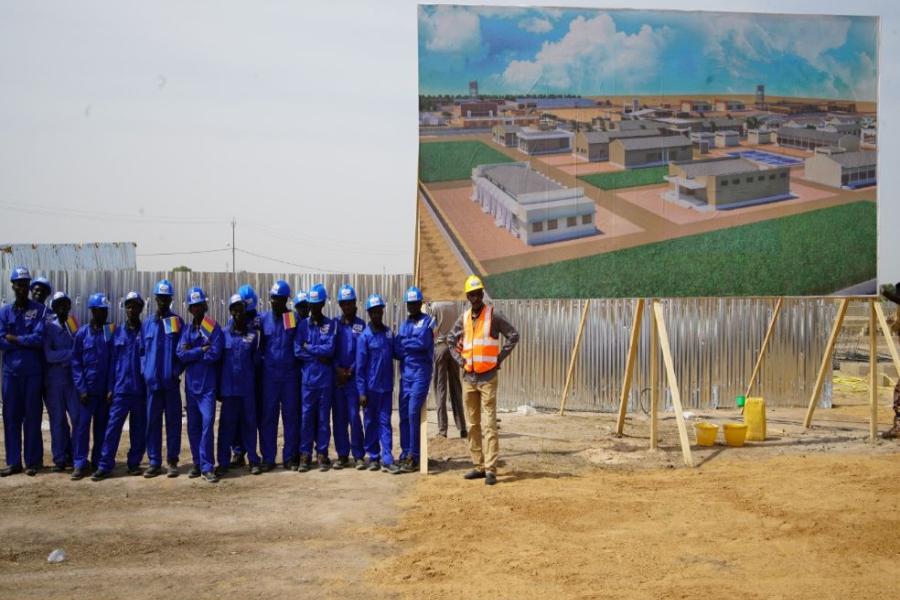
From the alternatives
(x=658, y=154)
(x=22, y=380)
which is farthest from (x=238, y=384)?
(x=658, y=154)

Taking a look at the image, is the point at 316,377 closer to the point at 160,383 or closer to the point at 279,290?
the point at 279,290

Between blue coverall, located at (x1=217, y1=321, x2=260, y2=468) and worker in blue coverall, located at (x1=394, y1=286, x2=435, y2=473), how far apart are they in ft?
5.22

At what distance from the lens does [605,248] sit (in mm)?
13016

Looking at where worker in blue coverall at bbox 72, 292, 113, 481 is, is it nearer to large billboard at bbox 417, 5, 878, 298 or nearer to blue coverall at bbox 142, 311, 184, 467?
blue coverall at bbox 142, 311, 184, 467

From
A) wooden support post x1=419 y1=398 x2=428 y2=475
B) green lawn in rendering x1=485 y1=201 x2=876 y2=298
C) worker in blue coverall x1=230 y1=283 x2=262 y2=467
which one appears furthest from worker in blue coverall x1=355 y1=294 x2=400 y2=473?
green lawn in rendering x1=485 y1=201 x2=876 y2=298

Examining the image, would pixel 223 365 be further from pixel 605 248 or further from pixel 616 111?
pixel 616 111

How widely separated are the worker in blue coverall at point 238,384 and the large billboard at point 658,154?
364 cm

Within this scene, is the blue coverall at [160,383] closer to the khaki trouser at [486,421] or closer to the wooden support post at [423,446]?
the wooden support post at [423,446]

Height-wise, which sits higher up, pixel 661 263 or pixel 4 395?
pixel 661 263

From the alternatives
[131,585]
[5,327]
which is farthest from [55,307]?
[131,585]

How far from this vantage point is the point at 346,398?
9539 millimetres

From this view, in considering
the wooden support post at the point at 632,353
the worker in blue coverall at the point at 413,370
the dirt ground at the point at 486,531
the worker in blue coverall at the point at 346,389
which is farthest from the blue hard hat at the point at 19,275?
the wooden support post at the point at 632,353

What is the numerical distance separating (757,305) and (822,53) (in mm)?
4208

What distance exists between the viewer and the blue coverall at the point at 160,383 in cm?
902
